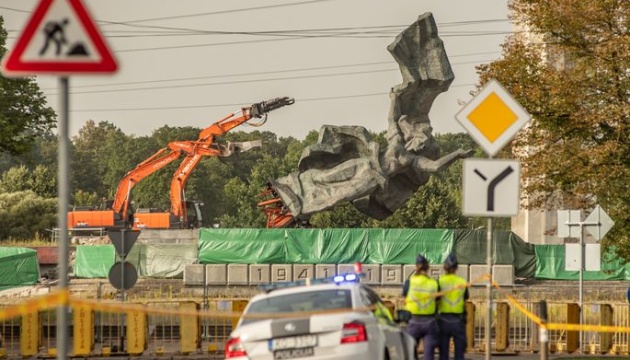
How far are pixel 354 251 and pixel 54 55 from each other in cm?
4749

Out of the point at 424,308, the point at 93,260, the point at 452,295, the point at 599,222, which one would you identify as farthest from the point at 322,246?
the point at 452,295

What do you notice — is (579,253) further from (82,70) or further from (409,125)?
(82,70)

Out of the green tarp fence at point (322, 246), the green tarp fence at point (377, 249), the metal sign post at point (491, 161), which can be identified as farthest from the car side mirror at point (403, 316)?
the green tarp fence at point (322, 246)

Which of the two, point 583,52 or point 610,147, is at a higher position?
point 583,52

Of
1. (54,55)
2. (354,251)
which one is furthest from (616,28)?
(54,55)

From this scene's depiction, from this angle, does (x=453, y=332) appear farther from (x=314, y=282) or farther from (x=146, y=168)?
(x=146, y=168)

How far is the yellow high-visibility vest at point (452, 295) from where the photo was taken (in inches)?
776

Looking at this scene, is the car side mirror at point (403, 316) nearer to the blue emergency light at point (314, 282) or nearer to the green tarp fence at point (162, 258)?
the blue emergency light at point (314, 282)

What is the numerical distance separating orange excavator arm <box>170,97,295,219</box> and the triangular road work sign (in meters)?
50.4

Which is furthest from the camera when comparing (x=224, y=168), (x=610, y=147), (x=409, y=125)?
(x=224, y=168)

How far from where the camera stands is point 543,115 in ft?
136

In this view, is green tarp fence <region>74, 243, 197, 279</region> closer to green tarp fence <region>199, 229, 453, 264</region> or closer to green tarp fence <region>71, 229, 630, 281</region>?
green tarp fence <region>71, 229, 630, 281</region>

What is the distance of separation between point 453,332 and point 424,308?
510mm

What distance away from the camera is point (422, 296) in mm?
19703
